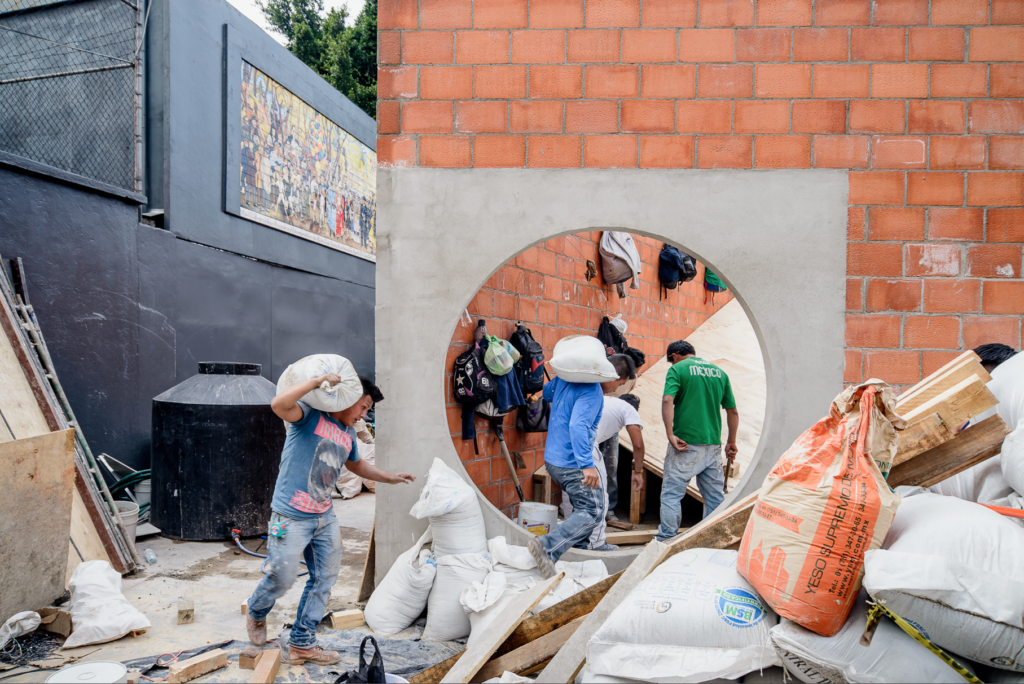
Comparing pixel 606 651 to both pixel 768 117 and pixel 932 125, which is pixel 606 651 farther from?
pixel 932 125

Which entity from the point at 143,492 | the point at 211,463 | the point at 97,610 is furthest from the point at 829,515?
the point at 143,492

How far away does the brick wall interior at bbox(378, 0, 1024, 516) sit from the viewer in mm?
3795

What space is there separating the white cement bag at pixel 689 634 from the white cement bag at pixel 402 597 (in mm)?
1519

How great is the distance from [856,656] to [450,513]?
87.9 inches

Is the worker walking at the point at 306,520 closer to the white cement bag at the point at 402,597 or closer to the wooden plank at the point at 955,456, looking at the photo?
the white cement bag at the point at 402,597

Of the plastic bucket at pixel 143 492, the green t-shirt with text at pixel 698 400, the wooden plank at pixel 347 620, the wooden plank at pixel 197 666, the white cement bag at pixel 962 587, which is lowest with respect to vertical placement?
the wooden plank at pixel 347 620

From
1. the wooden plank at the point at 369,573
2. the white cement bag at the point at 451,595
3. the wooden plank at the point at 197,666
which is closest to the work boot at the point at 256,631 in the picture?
the wooden plank at the point at 197,666

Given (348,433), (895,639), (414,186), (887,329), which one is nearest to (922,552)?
(895,639)

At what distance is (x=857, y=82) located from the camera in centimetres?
384

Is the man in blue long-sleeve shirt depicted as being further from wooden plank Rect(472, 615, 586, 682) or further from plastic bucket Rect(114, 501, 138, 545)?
plastic bucket Rect(114, 501, 138, 545)

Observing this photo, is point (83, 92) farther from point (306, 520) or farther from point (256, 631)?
point (256, 631)

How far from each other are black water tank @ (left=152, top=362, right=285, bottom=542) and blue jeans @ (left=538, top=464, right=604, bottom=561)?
2.83m

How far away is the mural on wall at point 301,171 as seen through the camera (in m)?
9.34

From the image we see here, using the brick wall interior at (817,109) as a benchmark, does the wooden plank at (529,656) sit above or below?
below
